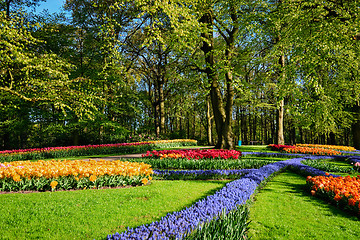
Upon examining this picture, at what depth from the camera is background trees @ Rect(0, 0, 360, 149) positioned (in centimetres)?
795

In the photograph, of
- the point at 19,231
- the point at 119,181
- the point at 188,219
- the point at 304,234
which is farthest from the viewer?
the point at 119,181

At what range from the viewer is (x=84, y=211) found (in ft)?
12.8

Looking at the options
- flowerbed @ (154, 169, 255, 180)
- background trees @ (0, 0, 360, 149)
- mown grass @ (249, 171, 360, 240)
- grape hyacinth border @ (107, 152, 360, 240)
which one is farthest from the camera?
background trees @ (0, 0, 360, 149)

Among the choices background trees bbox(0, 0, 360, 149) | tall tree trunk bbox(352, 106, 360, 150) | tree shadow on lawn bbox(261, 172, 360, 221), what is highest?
background trees bbox(0, 0, 360, 149)

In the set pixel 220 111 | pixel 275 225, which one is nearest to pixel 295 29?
pixel 220 111

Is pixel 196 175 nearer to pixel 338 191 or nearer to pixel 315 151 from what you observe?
pixel 338 191

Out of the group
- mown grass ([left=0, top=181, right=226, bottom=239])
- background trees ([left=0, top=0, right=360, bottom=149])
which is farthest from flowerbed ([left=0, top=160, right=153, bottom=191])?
background trees ([left=0, top=0, right=360, bottom=149])

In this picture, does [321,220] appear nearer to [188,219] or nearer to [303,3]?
[188,219]

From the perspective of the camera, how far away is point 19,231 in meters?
3.18

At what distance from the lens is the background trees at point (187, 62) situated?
795 cm

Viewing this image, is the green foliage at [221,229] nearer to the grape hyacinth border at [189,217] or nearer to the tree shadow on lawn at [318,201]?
the grape hyacinth border at [189,217]

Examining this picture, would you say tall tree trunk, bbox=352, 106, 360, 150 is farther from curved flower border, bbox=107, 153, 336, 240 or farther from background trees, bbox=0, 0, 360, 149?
curved flower border, bbox=107, 153, 336, 240

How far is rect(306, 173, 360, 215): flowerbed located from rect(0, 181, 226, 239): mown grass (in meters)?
2.80

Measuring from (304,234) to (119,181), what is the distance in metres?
4.62
